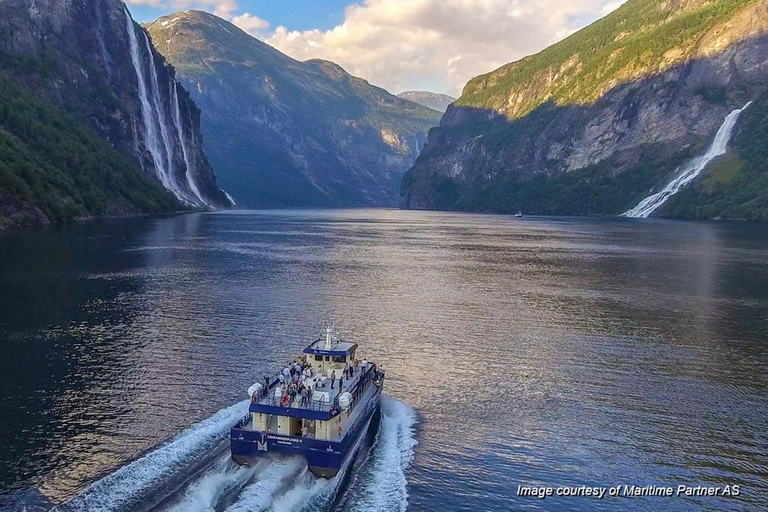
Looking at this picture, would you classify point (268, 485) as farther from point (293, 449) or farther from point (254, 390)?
point (254, 390)

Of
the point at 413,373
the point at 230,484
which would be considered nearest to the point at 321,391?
the point at 230,484

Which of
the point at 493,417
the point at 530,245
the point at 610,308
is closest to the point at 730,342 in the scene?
the point at 610,308

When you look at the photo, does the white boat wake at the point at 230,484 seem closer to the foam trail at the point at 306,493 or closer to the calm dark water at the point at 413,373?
the foam trail at the point at 306,493

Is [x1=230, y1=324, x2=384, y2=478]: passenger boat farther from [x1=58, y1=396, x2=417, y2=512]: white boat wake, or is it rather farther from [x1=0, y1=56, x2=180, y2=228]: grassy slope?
[x1=0, y1=56, x2=180, y2=228]: grassy slope

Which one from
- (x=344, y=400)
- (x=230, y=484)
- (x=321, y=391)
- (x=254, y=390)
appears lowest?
(x=230, y=484)

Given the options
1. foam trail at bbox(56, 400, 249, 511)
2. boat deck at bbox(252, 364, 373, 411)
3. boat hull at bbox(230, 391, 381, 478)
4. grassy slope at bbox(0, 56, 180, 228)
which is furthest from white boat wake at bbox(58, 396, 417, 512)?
Result: grassy slope at bbox(0, 56, 180, 228)
